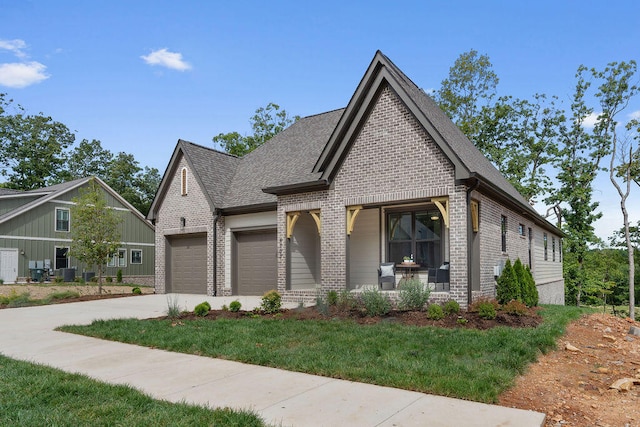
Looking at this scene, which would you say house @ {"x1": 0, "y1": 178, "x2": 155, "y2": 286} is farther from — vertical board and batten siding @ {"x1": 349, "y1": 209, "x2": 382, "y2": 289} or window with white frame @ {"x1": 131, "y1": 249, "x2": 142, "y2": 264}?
vertical board and batten siding @ {"x1": 349, "y1": 209, "x2": 382, "y2": 289}

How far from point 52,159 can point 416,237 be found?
160 ft

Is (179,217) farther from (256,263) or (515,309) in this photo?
(515,309)

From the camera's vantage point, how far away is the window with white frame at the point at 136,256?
37.0 metres

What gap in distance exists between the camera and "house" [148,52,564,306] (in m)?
12.4

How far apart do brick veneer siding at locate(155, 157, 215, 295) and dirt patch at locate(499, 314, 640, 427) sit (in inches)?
522

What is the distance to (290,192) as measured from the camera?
49.7 feet

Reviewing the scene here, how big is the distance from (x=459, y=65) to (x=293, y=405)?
34930 millimetres

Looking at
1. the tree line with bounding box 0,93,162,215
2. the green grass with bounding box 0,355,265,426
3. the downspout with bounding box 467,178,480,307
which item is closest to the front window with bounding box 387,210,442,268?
the downspout with bounding box 467,178,480,307

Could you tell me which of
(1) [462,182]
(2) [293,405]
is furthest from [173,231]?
(2) [293,405]

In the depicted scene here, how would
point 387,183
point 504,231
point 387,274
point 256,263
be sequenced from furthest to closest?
point 256,263 < point 504,231 < point 387,274 < point 387,183

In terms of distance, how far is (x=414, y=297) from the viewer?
11562 mm

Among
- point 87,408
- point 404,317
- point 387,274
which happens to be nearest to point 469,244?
point 404,317

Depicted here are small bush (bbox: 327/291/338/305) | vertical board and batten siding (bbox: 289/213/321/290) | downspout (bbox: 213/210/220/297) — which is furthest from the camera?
downspout (bbox: 213/210/220/297)

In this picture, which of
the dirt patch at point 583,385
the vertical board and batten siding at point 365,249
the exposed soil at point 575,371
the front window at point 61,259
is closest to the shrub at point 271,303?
the exposed soil at point 575,371
